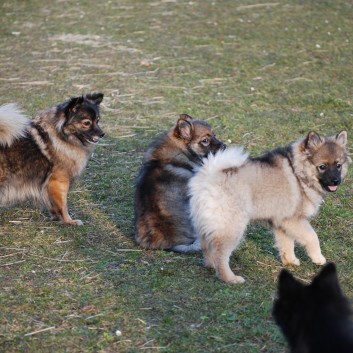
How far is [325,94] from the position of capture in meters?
10.3

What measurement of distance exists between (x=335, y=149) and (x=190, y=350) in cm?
232

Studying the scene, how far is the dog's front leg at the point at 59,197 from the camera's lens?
6621mm

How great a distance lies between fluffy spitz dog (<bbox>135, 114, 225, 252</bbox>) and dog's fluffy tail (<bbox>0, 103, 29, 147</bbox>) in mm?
1199

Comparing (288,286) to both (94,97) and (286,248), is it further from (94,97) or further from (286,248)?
(94,97)

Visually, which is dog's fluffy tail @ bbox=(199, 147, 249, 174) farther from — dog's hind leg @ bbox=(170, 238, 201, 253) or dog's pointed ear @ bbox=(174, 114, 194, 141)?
dog's pointed ear @ bbox=(174, 114, 194, 141)

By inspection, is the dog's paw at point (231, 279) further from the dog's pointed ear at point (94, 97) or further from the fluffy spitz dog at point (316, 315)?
the dog's pointed ear at point (94, 97)

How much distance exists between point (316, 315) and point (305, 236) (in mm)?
2675

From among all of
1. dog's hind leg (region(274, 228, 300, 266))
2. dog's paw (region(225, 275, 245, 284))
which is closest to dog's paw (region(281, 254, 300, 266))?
dog's hind leg (region(274, 228, 300, 266))

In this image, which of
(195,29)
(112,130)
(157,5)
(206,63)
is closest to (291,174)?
(112,130)

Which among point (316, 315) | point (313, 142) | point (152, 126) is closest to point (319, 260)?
point (313, 142)

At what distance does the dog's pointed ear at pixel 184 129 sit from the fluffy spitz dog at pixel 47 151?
0.80 meters

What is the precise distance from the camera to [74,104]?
6754mm

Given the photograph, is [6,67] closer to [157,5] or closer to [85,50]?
[85,50]

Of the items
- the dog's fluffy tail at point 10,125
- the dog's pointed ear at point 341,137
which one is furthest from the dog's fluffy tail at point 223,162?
the dog's fluffy tail at point 10,125
